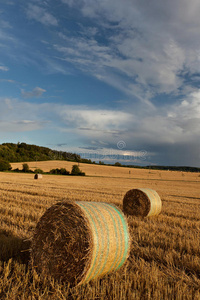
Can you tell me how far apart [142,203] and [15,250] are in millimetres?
6449

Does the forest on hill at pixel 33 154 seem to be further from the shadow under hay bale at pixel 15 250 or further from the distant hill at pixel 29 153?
the shadow under hay bale at pixel 15 250

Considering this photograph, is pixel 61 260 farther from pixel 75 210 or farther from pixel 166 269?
pixel 166 269

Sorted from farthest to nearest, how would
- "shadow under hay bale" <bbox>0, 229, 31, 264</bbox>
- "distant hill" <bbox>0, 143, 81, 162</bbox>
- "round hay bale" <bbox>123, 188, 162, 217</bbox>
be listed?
"distant hill" <bbox>0, 143, 81, 162</bbox>, "round hay bale" <bbox>123, 188, 162, 217</bbox>, "shadow under hay bale" <bbox>0, 229, 31, 264</bbox>

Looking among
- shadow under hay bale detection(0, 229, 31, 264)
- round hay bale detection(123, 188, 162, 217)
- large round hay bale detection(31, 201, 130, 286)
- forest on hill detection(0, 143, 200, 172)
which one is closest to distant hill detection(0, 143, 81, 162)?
forest on hill detection(0, 143, 200, 172)

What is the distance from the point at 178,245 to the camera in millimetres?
5840

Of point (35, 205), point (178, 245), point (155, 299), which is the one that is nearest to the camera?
point (155, 299)

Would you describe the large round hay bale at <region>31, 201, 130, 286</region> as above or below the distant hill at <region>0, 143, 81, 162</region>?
below

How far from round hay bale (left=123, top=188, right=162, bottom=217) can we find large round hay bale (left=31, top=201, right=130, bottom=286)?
5.75 meters

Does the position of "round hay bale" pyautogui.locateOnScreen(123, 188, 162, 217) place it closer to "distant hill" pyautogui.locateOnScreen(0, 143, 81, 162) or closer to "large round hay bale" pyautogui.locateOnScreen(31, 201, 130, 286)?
"large round hay bale" pyautogui.locateOnScreen(31, 201, 130, 286)

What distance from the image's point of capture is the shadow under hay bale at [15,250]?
15.9 ft

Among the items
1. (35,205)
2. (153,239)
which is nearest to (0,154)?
(35,205)

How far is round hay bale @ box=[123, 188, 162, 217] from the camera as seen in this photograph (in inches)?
403

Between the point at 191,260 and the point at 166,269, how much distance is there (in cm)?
71

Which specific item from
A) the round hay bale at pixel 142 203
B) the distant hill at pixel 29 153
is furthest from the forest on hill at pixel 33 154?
the round hay bale at pixel 142 203
